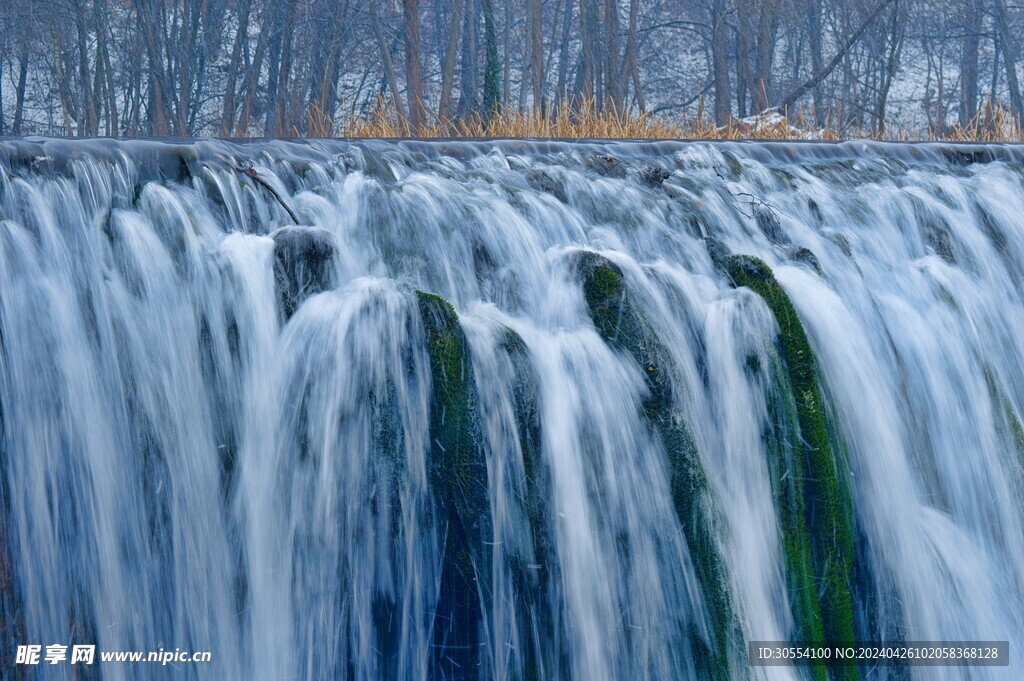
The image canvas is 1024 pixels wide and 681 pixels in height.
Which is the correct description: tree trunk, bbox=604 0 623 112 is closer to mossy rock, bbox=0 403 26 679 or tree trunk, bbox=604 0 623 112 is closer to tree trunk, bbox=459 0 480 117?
tree trunk, bbox=459 0 480 117

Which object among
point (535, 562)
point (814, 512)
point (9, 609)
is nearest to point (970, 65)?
point (814, 512)

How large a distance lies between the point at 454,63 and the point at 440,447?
13.4 meters

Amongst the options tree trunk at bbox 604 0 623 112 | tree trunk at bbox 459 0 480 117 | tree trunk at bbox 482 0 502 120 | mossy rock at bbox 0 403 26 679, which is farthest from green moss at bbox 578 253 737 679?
tree trunk at bbox 459 0 480 117

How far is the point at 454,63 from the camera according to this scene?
1594 centimetres

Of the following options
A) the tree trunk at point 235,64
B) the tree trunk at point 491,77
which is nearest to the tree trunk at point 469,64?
the tree trunk at point 235,64

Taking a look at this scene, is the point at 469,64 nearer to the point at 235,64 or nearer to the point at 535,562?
the point at 235,64

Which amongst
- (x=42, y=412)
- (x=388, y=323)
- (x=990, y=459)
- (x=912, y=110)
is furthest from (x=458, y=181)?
(x=912, y=110)

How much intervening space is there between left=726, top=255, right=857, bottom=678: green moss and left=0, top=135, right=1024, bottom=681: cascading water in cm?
1

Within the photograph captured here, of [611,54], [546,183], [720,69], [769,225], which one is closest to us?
[546,183]

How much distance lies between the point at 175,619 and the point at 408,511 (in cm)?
87

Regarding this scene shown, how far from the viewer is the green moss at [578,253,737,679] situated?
3568 millimetres

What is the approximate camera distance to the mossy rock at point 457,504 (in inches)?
133

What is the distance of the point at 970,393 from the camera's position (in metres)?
4.77

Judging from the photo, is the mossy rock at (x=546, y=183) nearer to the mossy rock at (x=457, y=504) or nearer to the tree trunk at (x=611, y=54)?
the mossy rock at (x=457, y=504)
